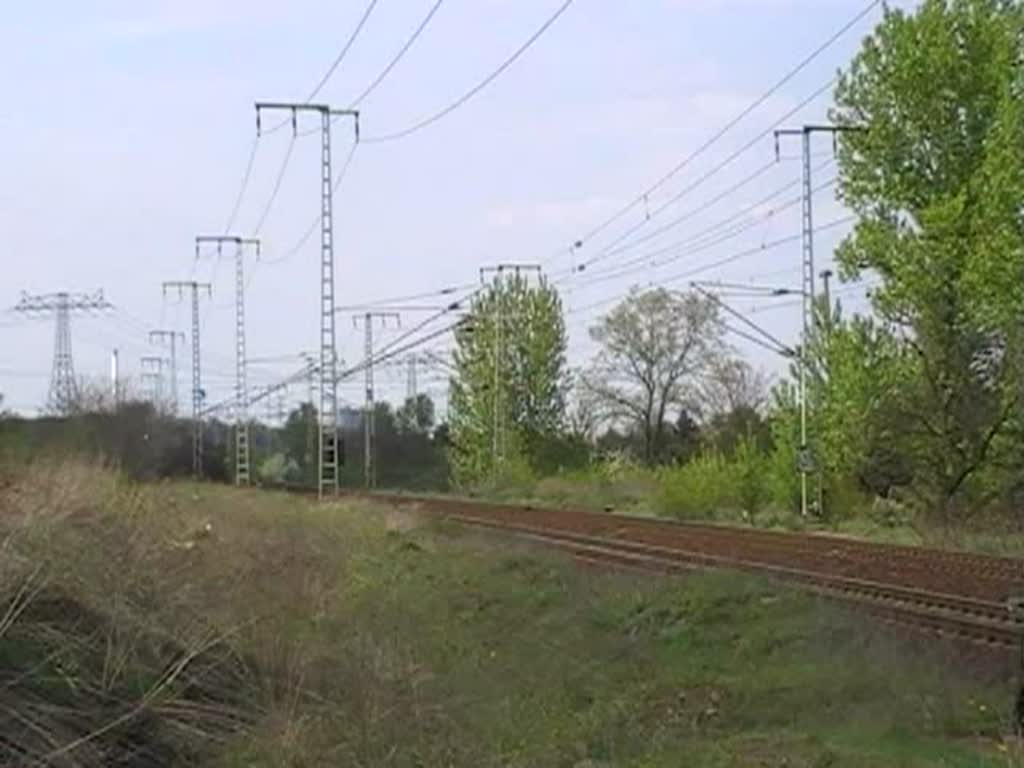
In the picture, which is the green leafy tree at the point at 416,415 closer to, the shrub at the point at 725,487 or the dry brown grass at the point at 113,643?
the shrub at the point at 725,487

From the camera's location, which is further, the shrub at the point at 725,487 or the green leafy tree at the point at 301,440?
the green leafy tree at the point at 301,440

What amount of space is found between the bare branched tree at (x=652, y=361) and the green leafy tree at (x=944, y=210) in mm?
54818

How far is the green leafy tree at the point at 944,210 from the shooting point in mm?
45500

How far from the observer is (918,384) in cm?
4809

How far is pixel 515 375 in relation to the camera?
93.5 m

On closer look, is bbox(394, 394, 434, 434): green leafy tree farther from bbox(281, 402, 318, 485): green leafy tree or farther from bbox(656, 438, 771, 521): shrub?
bbox(656, 438, 771, 521): shrub

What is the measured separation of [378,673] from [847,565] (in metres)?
20.5

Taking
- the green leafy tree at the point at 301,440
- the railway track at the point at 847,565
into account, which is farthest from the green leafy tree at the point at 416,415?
the railway track at the point at 847,565

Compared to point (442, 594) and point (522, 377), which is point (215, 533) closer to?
point (442, 594)

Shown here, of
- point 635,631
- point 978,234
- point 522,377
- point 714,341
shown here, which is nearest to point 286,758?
point 635,631

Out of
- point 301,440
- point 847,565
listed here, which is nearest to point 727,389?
point 301,440

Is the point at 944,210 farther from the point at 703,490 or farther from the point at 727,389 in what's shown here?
the point at 727,389

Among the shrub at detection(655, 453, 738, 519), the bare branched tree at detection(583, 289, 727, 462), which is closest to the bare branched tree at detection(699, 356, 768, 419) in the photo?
the bare branched tree at detection(583, 289, 727, 462)

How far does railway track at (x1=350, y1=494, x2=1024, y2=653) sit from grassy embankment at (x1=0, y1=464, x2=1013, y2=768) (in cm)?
139
